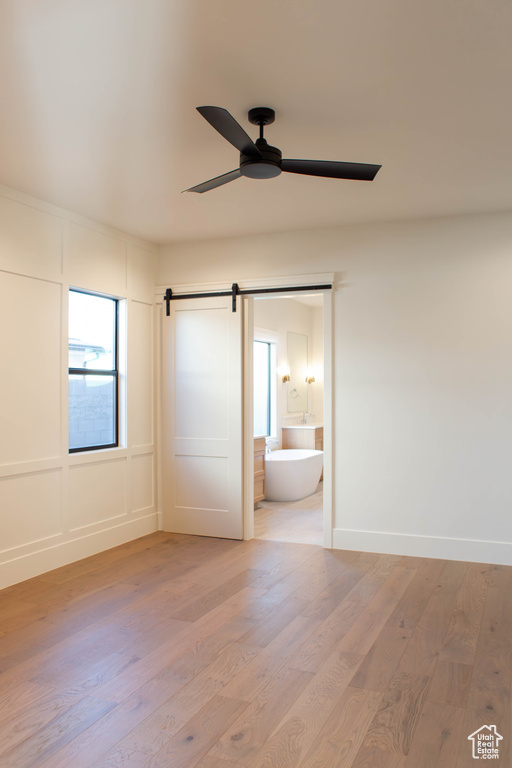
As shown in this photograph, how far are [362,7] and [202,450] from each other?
402cm

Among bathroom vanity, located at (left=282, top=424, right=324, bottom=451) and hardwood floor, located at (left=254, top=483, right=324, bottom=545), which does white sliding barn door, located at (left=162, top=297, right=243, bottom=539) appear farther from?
bathroom vanity, located at (left=282, top=424, right=324, bottom=451)

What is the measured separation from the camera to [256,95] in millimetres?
2795

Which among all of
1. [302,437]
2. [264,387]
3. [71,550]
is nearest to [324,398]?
[71,550]

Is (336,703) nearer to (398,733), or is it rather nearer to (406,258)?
(398,733)

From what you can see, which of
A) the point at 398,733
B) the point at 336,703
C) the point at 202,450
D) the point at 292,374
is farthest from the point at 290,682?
the point at 292,374

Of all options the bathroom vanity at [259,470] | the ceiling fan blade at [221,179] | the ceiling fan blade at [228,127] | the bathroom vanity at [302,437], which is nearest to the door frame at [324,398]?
the bathroom vanity at [259,470]

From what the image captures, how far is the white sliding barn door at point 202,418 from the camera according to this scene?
542 centimetres

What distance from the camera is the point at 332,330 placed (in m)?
5.08

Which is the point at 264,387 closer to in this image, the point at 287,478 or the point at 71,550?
the point at 287,478

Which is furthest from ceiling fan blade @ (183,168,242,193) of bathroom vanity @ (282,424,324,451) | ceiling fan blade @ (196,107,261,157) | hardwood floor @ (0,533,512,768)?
bathroom vanity @ (282,424,324,451)

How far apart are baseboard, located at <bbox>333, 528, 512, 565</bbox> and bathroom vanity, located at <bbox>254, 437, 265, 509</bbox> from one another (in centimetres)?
195

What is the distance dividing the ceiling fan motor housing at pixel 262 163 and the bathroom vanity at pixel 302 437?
5.74m

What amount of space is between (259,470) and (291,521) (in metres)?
1.02

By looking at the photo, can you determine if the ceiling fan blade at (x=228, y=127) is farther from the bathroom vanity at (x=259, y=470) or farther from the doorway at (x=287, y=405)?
the bathroom vanity at (x=259, y=470)
